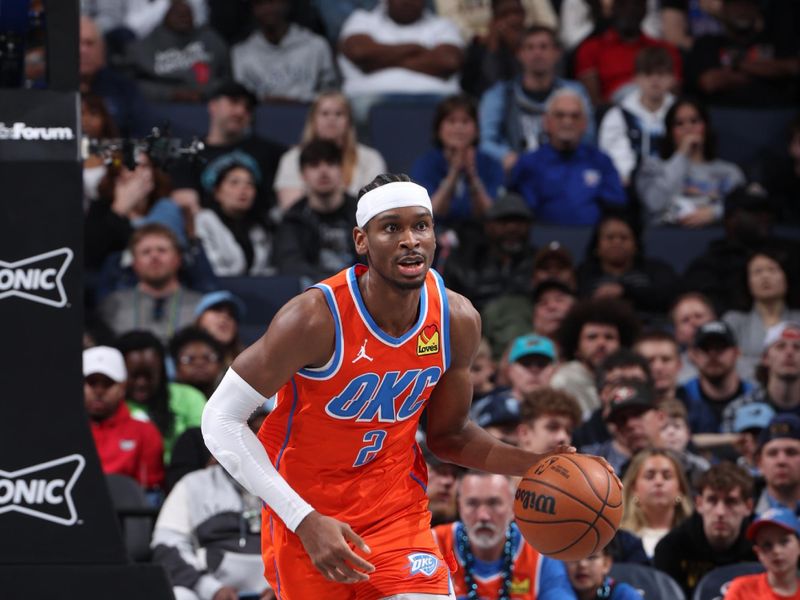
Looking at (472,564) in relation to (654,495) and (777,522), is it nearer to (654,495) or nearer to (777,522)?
(654,495)

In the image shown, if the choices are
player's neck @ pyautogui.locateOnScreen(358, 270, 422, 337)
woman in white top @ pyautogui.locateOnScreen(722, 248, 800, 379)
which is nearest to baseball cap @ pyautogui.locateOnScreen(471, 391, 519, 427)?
woman in white top @ pyautogui.locateOnScreen(722, 248, 800, 379)

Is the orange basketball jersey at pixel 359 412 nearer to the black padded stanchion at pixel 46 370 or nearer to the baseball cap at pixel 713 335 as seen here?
the black padded stanchion at pixel 46 370

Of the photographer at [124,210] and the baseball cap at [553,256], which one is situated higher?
the photographer at [124,210]

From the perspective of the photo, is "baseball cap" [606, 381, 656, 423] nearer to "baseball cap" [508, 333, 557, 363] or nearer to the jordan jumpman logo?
"baseball cap" [508, 333, 557, 363]

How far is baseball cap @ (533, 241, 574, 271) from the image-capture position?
33.0 ft

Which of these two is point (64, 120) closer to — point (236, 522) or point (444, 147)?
point (236, 522)

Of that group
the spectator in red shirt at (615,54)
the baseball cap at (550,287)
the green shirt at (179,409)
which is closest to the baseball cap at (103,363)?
the green shirt at (179,409)

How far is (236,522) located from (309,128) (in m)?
4.01

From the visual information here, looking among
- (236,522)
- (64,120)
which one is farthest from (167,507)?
(64,120)

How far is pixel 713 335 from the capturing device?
9.11 meters

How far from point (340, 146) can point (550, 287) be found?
1.94 metres

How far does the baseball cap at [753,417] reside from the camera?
8508mm

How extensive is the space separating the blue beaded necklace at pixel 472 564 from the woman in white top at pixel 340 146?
4.17 m

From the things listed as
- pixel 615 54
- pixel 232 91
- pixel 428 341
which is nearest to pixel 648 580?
pixel 428 341
